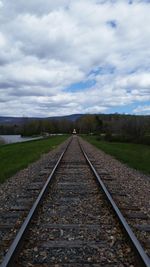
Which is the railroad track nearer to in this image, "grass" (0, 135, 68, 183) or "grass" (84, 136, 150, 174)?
"grass" (0, 135, 68, 183)

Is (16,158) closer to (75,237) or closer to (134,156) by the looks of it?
(134,156)

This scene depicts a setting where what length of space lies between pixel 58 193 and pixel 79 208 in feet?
5.69

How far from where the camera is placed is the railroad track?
4.28 metres

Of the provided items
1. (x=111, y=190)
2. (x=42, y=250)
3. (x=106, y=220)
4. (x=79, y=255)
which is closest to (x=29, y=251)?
(x=42, y=250)

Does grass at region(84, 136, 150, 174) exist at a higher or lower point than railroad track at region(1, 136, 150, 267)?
lower

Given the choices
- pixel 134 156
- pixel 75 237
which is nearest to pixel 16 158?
pixel 134 156

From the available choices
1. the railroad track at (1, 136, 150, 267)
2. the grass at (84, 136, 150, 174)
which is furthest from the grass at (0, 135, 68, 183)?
the grass at (84, 136, 150, 174)

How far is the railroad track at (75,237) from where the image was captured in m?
4.28

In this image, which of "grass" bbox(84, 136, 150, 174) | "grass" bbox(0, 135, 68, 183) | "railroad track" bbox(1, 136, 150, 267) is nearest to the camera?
"railroad track" bbox(1, 136, 150, 267)

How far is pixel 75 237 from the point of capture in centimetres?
515

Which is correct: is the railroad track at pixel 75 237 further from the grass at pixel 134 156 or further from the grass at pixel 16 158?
the grass at pixel 134 156

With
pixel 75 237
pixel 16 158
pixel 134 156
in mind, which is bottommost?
pixel 16 158

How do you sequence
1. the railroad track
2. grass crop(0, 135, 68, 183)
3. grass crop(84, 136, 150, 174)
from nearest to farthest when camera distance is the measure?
the railroad track < grass crop(0, 135, 68, 183) < grass crop(84, 136, 150, 174)

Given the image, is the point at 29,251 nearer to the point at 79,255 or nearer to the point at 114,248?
the point at 79,255
